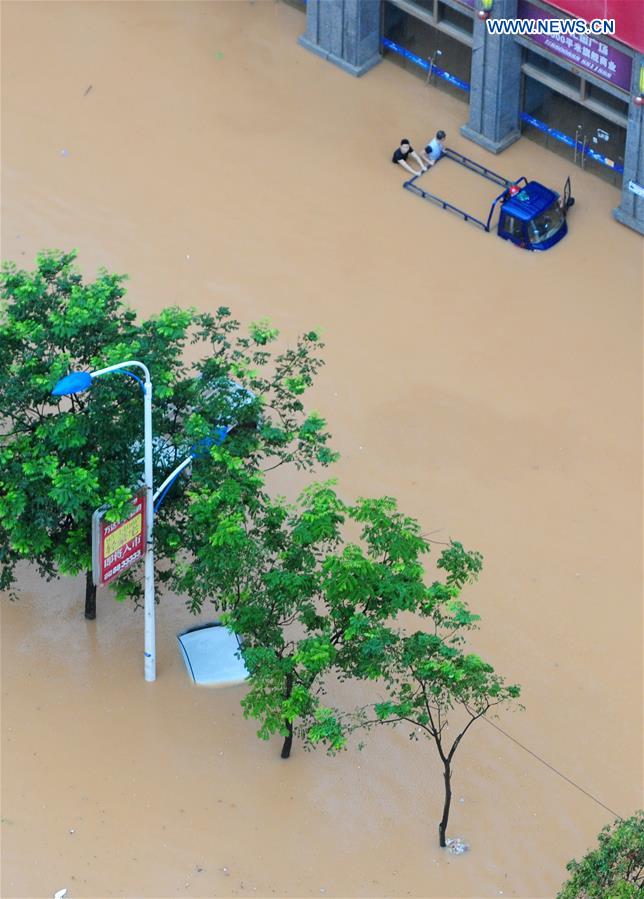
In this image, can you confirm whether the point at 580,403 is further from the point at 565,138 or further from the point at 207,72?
the point at 207,72

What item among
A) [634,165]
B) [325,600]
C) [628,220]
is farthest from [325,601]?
[628,220]

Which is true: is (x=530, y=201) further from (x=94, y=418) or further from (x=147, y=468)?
(x=147, y=468)

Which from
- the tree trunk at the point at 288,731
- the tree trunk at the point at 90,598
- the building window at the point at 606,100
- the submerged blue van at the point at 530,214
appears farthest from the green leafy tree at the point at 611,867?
the building window at the point at 606,100

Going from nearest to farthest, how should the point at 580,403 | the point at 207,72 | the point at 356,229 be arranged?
the point at 580,403, the point at 356,229, the point at 207,72

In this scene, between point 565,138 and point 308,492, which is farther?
point 565,138

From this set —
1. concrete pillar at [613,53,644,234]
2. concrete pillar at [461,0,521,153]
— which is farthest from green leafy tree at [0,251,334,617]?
concrete pillar at [461,0,521,153]

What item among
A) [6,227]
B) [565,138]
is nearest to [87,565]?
[6,227]
